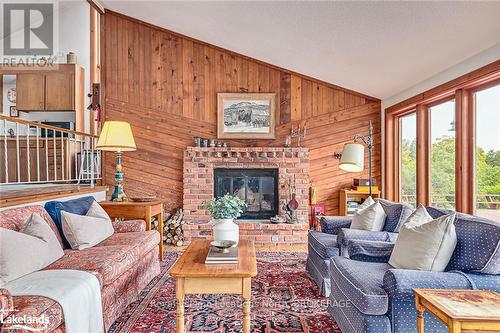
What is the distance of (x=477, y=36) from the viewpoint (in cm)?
290

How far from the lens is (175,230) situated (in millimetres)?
5137

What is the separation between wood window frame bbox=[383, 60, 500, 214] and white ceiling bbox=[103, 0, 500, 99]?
9.6 inches

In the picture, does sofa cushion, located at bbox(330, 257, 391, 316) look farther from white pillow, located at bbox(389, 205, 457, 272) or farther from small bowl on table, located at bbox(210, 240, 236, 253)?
small bowl on table, located at bbox(210, 240, 236, 253)

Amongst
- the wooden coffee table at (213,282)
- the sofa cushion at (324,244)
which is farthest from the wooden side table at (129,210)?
the sofa cushion at (324,244)

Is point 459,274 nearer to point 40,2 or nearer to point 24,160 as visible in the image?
point 24,160

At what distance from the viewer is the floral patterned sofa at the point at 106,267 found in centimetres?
173

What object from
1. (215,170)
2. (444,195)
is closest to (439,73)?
(444,195)

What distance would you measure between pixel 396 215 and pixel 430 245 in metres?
0.97

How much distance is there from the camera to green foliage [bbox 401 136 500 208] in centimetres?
324

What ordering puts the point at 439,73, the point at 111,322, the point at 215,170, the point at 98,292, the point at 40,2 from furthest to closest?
the point at 40,2
the point at 215,170
the point at 439,73
the point at 111,322
the point at 98,292

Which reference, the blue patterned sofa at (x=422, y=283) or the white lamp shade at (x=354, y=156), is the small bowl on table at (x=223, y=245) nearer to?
the blue patterned sofa at (x=422, y=283)

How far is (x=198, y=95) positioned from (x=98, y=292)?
3.83m

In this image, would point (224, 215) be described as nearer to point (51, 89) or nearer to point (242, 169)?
point (242, 169)

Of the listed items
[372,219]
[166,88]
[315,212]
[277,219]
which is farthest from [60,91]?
[372,219]
